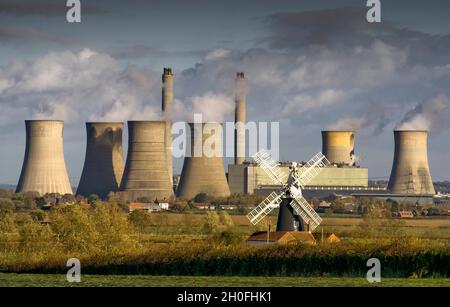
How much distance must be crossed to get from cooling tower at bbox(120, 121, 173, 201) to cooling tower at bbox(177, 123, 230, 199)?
151 centimetres

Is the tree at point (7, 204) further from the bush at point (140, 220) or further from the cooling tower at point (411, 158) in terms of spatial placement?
the cooling tower at point (411, 158)

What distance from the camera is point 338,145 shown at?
3282 inches

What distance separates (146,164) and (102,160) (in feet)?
21.8

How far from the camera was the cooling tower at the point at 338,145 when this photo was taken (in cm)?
8176

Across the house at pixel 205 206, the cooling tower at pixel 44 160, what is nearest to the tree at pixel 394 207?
the house at pixel 205 206

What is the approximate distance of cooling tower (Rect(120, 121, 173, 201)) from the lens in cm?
6894

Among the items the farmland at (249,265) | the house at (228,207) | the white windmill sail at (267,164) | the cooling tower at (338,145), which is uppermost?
the cooling tower at (338,145)

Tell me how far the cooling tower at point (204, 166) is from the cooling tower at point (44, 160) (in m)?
7.75

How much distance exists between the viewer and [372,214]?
61875 mm

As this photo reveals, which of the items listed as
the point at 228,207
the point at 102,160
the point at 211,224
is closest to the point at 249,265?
the point at 211,224

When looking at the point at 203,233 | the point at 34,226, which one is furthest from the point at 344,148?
the point at 34,226

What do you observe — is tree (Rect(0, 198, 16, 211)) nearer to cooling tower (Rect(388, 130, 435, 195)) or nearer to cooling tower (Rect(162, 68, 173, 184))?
cooling tower (Rect(162, 68, 173, 184))

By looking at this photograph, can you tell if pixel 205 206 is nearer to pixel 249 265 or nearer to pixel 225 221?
pixel 225 221

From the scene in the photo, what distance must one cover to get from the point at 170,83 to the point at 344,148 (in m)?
13.6
